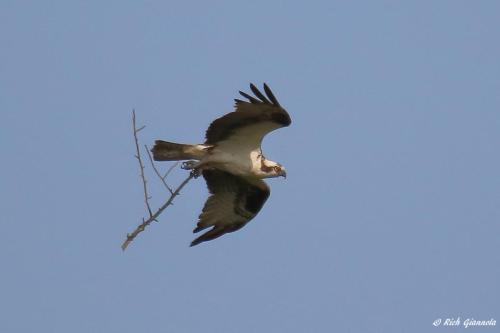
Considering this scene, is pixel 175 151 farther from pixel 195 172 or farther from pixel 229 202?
pixel 229 202

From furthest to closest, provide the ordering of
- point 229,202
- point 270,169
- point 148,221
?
point 229,202, point 270,169, point 148,221

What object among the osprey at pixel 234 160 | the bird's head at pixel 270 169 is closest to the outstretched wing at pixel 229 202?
the osprey at pixel 234 160

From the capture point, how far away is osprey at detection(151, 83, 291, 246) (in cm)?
1112

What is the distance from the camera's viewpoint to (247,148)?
11.7 meters

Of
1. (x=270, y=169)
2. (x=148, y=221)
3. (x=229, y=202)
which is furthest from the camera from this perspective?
(x=229, y=202)

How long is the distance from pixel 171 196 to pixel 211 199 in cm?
338

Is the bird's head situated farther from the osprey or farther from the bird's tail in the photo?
the bird's tail

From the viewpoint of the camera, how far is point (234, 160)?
38.2 feet

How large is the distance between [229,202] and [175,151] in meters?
1.32

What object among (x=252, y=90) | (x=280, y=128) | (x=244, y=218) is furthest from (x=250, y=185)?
(x=252, y=90)

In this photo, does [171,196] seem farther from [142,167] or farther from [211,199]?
[211,199]

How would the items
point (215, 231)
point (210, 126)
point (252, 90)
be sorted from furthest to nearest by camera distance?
point (215, 231) < point (210, 126) < point (252, 90)

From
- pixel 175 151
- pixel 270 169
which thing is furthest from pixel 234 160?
pixel 175 151

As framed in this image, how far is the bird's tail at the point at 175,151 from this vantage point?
455 inches
